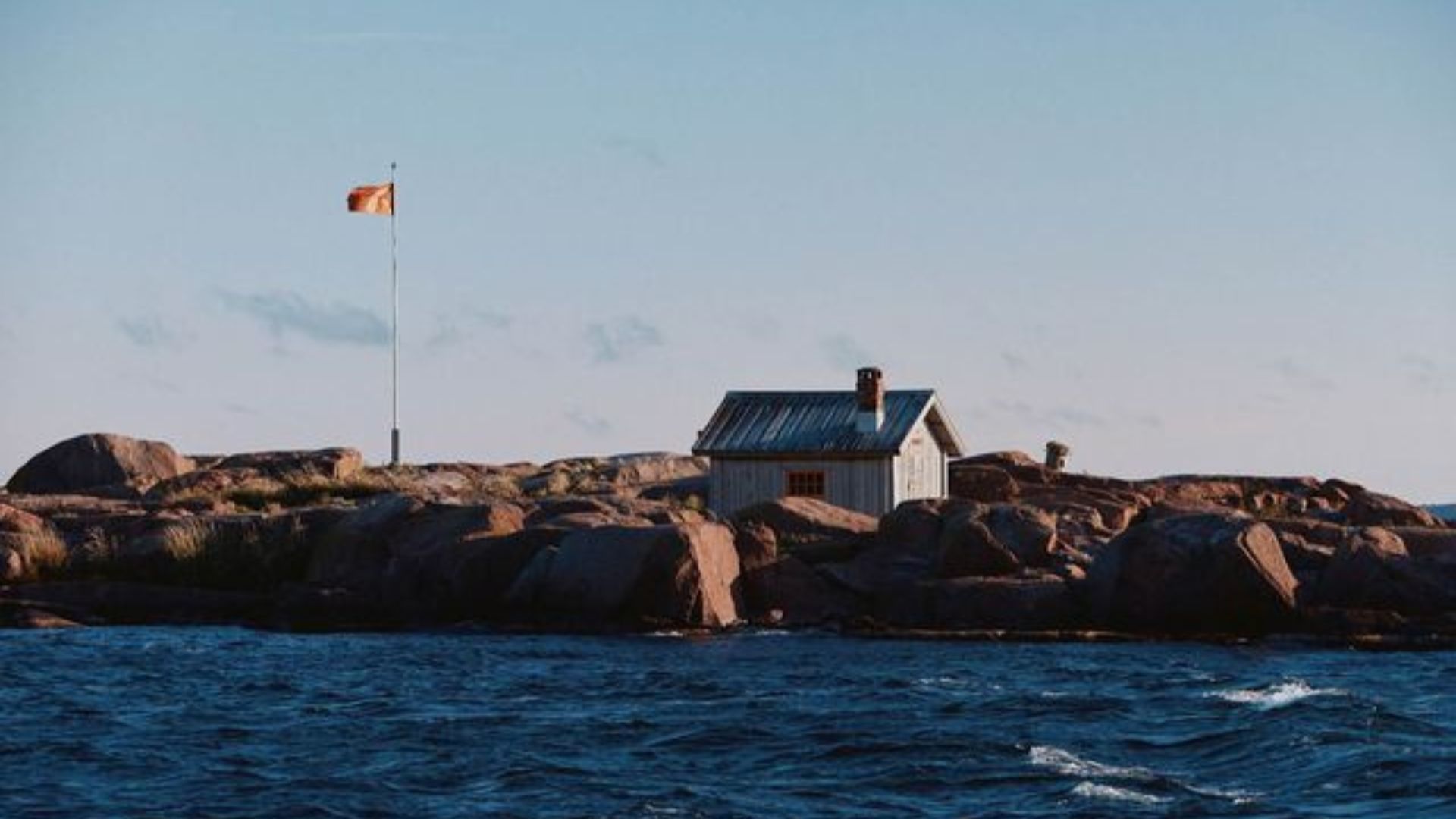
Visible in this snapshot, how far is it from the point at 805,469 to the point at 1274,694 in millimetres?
23048

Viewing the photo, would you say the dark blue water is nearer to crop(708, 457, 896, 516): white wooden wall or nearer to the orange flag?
crop(708, 457, 896, 516): white wooden wall

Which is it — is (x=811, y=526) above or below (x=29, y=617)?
above

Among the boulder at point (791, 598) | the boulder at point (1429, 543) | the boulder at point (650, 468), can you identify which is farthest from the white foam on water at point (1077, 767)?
the boulder at point (650, 468)

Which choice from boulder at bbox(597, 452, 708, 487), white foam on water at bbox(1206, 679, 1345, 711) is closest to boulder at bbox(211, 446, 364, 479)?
boulder at bbox(597, 452, 708, 487)

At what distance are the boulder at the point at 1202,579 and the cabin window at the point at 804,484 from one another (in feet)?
45.1

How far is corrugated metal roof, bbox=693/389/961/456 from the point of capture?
5122cm

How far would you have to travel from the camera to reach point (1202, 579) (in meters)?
37.8

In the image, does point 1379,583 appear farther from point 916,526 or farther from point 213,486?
point 213,486

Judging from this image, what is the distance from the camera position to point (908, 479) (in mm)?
52344

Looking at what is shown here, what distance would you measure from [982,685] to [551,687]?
5.76m

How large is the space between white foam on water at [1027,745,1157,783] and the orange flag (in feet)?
134

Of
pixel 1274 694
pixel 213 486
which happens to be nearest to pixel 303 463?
pixel 213 486

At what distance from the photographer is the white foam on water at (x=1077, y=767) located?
901 inches

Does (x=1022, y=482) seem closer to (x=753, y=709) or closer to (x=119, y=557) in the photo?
(x=119, y=557)
